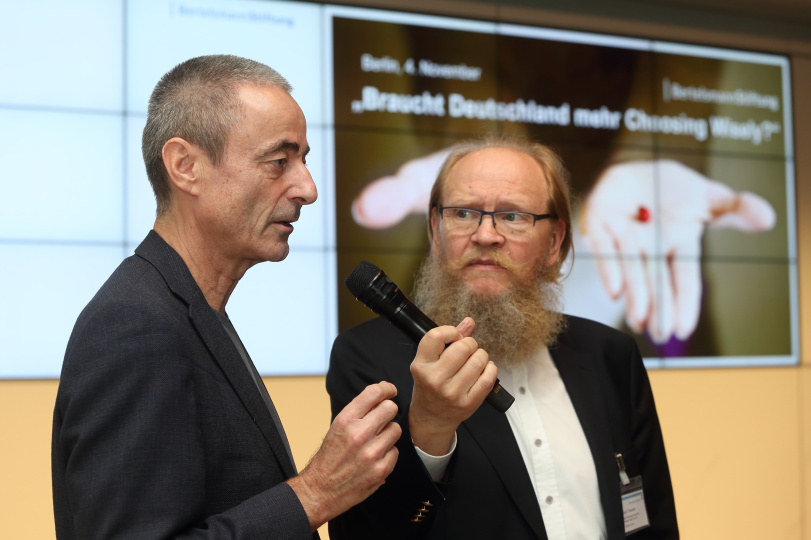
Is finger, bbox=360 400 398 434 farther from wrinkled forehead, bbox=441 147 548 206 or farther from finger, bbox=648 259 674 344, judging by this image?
finger, bbox=648 259 674 344

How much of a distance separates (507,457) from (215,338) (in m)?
0.84

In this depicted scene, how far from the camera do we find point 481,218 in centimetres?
210

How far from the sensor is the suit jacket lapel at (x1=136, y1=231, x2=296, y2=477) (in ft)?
4.06

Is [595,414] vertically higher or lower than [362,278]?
lower

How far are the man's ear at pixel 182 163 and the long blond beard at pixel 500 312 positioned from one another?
942mm

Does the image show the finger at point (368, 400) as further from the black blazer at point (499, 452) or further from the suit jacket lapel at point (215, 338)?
the black blazer at point (499, 452)

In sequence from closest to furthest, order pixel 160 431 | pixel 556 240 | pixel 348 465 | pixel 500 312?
pixel 160 431, pixel 348 465, pixel 500 312, pixel 556 240

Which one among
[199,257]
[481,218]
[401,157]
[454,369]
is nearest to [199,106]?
[199,257]

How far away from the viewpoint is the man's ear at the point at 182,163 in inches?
52.4

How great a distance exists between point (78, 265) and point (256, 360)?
98 centimetres

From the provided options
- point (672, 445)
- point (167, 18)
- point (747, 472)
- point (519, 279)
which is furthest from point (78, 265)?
point (747, 472)

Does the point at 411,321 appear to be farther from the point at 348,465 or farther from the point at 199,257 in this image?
the point at 199,257

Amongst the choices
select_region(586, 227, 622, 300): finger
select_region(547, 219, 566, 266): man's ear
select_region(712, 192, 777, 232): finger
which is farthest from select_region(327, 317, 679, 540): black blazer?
select_region(712, 192, 777, 232): finger

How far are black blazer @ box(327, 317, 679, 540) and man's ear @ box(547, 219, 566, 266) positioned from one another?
209mm
